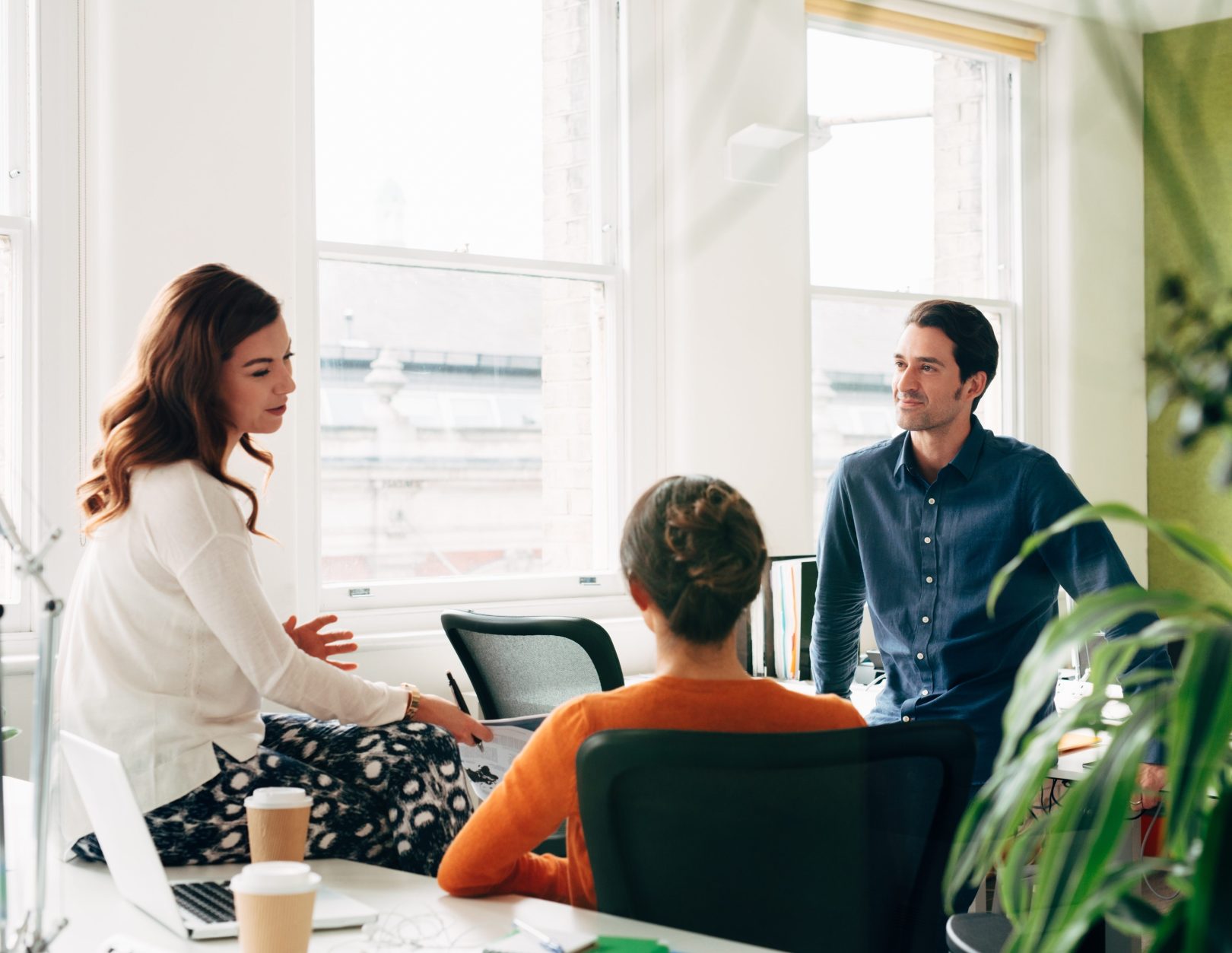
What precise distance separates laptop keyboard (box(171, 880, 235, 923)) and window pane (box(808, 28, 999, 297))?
2.98 meters

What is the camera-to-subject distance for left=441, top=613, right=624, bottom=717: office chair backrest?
212 cm

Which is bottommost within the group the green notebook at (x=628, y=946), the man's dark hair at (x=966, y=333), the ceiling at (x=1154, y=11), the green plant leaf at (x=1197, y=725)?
the green notebook at (x=628, y=946)

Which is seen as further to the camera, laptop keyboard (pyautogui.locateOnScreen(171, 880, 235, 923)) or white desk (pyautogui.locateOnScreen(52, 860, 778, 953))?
laptop keyboard (pyautogui.locateOnScreen(171, 880, 235, 923))

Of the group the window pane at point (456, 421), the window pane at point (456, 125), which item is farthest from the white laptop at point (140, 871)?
the window pane at point (456, 125)

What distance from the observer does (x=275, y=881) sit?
38.9 inches

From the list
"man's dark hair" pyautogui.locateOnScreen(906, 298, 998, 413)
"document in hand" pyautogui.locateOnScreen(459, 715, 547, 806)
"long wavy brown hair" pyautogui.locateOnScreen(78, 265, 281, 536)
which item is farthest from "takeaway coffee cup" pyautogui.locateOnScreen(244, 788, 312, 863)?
"man's dark hair" pyautogui.locateOnScreen(906, 298, 998, 413)

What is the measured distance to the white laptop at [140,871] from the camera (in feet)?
3.90

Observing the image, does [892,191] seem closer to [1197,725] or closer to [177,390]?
[177,390]

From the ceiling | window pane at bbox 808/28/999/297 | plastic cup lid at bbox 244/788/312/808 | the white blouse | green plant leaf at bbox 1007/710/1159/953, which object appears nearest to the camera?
the ceiling

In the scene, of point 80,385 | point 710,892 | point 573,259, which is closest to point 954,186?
point 573,259

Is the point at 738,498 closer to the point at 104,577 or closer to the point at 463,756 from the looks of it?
the point at 104,577

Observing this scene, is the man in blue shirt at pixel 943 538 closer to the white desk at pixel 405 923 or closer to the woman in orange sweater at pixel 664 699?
the woman in orange sweater at pixel 664 699

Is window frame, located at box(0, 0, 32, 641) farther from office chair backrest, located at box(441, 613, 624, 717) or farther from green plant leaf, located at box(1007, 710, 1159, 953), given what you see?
green plant leaf, located at box(1007, 710, 1159, 953)

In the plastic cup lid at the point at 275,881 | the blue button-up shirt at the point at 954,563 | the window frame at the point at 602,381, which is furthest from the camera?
the window frame at the point at 602,381
